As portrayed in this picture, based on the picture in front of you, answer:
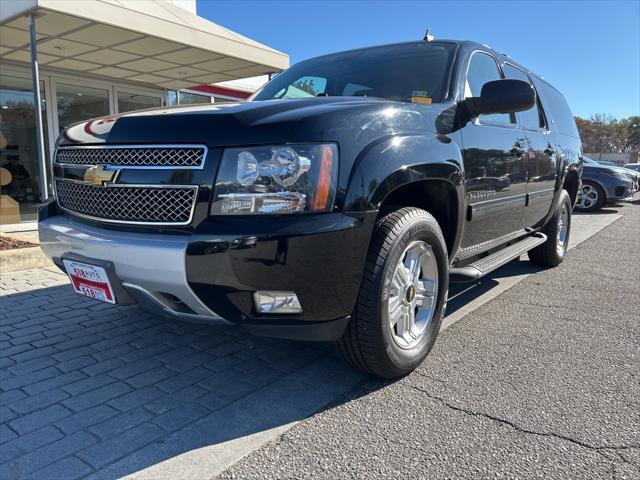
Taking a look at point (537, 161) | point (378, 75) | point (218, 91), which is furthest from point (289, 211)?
point (218, 91)

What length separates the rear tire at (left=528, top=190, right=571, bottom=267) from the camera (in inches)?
218

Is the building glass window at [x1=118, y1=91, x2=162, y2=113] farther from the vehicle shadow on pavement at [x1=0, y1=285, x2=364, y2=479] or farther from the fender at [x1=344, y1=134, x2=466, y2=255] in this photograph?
the fender at [x1=344, y1=134, x2=466, y2=255]

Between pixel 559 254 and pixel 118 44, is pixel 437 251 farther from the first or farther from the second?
pixel 118 44

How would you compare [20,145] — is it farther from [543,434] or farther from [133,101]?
[543,434]

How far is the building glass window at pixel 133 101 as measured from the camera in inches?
456

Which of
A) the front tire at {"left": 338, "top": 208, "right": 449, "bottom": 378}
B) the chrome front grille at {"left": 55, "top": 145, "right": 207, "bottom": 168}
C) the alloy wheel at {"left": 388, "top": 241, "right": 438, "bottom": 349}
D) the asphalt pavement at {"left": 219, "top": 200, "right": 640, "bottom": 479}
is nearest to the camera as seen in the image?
the asphalt pavement at {"left": 219, "top": 200, "right": 640, "bottom": 479}

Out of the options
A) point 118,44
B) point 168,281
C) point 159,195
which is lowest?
point 168,281

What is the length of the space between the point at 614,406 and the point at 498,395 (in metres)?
0.56

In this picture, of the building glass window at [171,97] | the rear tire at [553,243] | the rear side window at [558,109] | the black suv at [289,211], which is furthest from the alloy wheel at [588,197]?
the black suv at [289,211]

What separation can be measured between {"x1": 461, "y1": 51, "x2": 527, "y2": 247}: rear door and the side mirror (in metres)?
0.19

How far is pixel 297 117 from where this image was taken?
2211mm

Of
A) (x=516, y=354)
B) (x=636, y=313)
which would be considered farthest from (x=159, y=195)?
(x=636, y=313)

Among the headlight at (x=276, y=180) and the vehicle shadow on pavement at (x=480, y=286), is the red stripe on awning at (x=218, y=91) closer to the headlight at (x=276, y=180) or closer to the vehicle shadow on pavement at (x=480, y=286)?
the vehicle shadow on pavement at (x=480, y=286)

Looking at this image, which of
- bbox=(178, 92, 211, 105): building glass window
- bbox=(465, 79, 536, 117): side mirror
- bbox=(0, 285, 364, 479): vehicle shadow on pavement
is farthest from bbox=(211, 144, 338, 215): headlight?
bbox=(178, 92, 211, 105): building glass window
